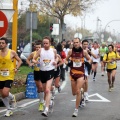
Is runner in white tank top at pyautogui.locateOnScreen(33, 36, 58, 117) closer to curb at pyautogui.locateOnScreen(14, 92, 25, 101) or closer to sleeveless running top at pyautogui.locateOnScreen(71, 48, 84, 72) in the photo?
sleeveless running top at pyautogui.locateOnScreen(71, 48, 84, 72)

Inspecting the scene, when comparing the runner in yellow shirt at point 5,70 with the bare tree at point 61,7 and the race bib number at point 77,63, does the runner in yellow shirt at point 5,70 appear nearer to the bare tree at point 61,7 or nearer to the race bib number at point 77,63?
the race bib number at point 77,63

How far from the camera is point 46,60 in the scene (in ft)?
33.5

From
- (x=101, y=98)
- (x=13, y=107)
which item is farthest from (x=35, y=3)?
(x=13, y=107)

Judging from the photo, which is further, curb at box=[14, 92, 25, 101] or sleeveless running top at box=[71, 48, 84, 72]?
curb at box=[14, 92, 25, 101]

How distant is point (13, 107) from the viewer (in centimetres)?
1040

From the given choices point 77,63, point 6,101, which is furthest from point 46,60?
point 6,101

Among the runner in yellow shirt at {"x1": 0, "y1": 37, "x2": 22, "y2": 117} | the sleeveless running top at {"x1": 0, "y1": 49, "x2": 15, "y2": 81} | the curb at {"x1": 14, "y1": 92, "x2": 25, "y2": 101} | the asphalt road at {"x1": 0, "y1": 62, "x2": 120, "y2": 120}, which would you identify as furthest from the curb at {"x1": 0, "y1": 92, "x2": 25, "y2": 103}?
the sleeveless running top at {"x1": 0, "y1": 49, "x2": 15, "y2": 81}

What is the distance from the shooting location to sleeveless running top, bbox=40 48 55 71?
10203mm

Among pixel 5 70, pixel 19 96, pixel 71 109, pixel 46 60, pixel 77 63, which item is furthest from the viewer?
pixel 19 96

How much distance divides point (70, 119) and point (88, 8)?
3457cm

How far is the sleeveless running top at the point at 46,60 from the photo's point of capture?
1020cm

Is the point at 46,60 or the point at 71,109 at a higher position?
the point at 46,60

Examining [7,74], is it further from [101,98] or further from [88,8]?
[88,8]

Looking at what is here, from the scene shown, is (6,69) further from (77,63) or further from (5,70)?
(77,63)
